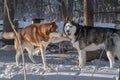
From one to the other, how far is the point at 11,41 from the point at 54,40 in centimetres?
574

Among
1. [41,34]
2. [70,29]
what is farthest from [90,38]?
[41,34]

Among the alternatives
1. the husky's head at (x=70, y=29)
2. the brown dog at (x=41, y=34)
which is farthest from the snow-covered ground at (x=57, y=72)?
the husky's head at (x=70, y=29)

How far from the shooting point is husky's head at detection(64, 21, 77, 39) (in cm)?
903

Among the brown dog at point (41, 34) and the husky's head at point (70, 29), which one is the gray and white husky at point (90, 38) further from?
the brown dog at point (41, 34)

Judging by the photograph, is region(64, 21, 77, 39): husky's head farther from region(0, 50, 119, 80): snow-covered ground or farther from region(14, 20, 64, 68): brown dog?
region(0, 50, 119, 80): snow-covered ground

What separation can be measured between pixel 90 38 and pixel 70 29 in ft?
1.76

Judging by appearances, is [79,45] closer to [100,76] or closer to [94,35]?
[94,35]

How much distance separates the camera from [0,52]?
1235 centimetres

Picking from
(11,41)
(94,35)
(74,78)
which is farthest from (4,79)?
(11,41)

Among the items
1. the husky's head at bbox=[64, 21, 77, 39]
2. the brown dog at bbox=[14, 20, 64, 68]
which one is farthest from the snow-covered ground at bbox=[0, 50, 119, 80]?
the husky's head at bbox=[64, 21, 77, 39]

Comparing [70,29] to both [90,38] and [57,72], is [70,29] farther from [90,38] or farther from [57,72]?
[57,72]

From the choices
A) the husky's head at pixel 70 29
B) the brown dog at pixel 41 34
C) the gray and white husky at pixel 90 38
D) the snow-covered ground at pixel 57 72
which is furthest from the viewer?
the husky's head at pixel 70 29

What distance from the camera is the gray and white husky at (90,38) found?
8.84 meters

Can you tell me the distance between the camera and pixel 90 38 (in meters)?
9.09
